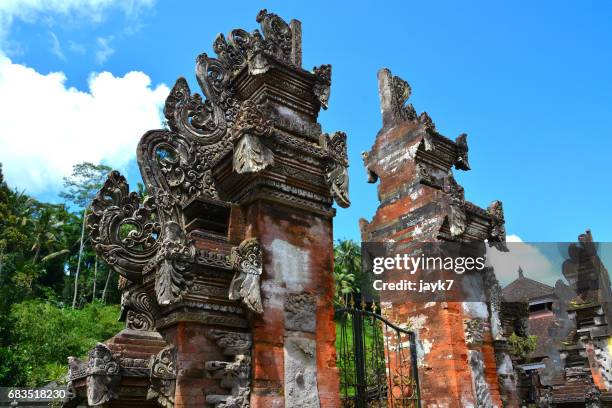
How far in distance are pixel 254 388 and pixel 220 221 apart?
1.68 meters

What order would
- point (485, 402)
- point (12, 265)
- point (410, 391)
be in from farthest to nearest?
point (12, 265) → point (410, 391) → point (485, 402)

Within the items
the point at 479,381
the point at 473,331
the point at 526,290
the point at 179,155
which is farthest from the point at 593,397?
the point at 526,290

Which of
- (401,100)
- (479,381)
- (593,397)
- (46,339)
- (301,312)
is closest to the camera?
(301,312)

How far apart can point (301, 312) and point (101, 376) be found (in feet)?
5.78

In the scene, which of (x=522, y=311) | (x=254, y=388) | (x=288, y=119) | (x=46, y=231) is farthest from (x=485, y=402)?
(x=46, y=231)

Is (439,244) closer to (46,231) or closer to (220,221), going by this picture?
(220,221)

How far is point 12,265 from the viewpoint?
32.4m

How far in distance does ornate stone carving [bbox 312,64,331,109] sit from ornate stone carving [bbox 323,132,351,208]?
56 centimetres

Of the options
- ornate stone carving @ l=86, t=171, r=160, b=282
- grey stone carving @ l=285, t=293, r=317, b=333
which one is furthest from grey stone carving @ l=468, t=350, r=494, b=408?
ornate stone carving @ l=86, t=171, r=160, b=282

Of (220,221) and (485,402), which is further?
(485,402)

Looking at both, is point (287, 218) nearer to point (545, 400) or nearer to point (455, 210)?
point (455, 210)

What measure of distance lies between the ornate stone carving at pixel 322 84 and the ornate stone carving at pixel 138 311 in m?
2.86

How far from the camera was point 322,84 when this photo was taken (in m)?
5.88

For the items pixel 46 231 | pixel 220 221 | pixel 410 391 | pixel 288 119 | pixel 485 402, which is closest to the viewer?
pixel 220 221
